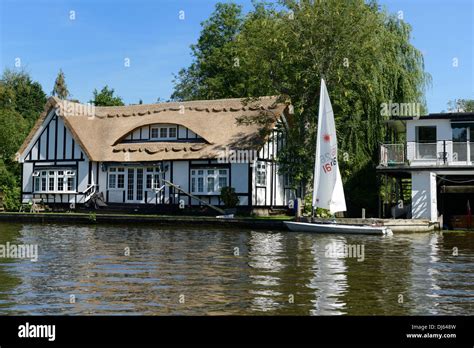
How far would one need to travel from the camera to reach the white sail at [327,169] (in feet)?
97.9

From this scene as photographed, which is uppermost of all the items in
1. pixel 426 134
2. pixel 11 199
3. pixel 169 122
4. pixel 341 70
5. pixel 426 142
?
pixel 341 70

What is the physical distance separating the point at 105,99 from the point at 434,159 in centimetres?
3907

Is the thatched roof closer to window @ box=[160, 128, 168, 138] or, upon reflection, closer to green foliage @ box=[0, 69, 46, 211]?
window @ box=[160, 128, 168, 138]

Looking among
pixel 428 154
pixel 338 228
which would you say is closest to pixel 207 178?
pixel 338 228

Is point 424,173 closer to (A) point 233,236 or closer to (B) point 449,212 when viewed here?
(B) point 449,212

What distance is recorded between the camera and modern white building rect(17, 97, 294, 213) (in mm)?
39531

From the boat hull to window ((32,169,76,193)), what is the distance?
20.8 metres

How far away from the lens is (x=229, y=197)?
122ft

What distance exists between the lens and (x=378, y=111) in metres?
38.2

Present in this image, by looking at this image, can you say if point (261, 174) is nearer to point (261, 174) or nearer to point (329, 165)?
point (261, 174)

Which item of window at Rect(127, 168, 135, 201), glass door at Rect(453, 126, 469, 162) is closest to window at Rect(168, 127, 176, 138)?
window at Rect(127, 168, 135, 201)

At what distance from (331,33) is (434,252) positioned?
18.1 metres

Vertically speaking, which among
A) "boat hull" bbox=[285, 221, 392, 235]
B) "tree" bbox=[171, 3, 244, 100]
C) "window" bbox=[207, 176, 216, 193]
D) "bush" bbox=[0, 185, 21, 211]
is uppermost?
"tree" bbox=[171, 3, 244, 100]

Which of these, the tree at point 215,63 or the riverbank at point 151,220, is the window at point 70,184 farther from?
the tree at point 215,63
